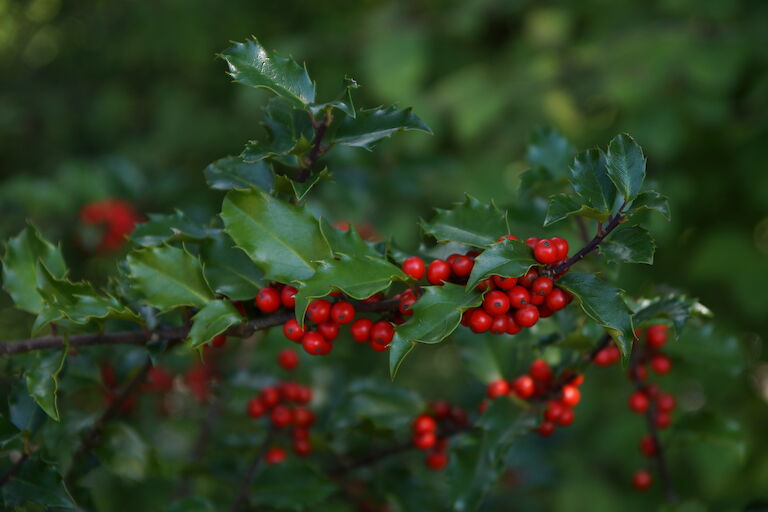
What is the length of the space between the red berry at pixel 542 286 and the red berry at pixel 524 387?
382 millimetres

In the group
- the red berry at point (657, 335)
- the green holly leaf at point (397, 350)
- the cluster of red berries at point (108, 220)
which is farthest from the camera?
the cluster of red berries at point (108, 220)

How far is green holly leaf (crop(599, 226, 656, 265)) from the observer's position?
784 millimetres

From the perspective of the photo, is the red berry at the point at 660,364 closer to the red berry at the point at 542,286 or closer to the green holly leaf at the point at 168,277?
the red berry at the point at 542,286

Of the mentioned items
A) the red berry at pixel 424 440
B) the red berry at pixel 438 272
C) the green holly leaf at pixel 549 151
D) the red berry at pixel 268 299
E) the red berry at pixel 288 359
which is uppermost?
the red berry at pixel 438 272

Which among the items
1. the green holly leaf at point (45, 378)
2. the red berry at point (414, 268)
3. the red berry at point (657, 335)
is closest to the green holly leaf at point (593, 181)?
the red berry at point (414, 268)

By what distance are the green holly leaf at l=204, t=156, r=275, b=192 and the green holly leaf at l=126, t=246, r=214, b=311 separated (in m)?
0.12

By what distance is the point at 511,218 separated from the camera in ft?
4.00

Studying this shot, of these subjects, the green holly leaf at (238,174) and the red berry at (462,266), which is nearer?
the red berry at (462,266)

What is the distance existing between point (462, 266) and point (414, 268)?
0.06m

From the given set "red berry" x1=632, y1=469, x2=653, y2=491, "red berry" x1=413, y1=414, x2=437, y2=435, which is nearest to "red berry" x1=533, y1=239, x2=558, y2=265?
"red berry" x1=413, y1=414, x2=437, y2=435

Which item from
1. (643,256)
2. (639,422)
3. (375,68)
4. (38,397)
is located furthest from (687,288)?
(38,397)

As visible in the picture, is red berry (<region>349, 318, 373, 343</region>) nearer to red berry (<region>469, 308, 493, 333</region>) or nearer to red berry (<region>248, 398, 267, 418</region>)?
red berry (<region>469, 308, 493, 333</region>)

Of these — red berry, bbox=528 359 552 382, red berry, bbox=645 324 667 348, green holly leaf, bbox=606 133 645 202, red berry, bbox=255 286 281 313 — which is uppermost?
green holly leaf, bbox=606 133 645 202

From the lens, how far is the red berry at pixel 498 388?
1.23 meters
